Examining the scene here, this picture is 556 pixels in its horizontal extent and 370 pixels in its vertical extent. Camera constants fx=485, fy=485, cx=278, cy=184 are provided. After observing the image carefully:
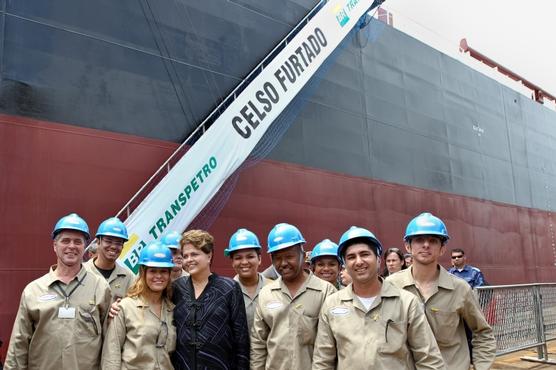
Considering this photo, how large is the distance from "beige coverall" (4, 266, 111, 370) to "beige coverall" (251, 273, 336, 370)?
0.98m

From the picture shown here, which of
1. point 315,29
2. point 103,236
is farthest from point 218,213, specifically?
point 315,29

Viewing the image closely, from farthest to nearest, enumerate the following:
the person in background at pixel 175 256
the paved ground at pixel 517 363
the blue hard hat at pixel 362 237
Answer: the paved ground at pixel 517 363 < the person in background at pixel 175 256 < the blue hard hat at pixel 362 237

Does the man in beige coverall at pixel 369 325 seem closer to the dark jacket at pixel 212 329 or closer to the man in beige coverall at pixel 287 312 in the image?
the man in beige coverall at pixel 287 312

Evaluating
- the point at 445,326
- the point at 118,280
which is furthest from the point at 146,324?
the point at 445,326

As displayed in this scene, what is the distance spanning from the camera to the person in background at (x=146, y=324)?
261 centimetres

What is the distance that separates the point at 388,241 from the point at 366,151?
1.83 meters

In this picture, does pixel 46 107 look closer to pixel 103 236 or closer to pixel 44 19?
pixel 44 19

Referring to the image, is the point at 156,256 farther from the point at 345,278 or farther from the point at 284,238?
the point at 345,278

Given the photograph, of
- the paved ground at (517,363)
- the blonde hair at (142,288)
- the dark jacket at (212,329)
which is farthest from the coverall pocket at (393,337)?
the paved ground at (517,363)

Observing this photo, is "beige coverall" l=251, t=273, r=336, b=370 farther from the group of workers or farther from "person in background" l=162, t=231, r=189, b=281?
"person in background" l=162, t=231, r=189, b=281

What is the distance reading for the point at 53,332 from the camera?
279 cm

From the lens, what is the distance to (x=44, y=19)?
5438mm

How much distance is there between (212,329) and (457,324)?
131 cm

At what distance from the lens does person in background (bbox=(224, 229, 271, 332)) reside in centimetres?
301
